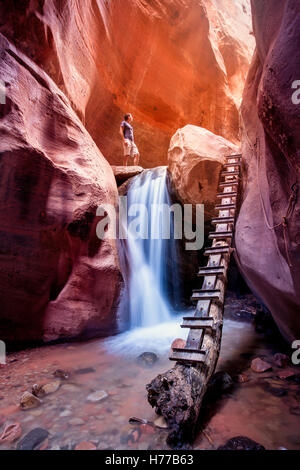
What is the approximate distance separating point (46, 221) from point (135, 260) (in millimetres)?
2668

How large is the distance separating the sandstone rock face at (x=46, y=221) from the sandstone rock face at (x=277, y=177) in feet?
8.67

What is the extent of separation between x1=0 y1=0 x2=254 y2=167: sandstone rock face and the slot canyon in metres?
0.08

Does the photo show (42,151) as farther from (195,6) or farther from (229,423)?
(195,6)

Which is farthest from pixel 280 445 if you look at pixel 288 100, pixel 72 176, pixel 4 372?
pixel 72 176

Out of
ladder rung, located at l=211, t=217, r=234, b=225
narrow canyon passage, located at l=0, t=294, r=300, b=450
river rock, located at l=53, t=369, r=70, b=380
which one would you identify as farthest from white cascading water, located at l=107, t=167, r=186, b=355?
ladder rung, located at l=211, t=217, r=234, b=225

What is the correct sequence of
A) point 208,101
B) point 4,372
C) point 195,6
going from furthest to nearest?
point 208,101, point 195,6, point 4,372

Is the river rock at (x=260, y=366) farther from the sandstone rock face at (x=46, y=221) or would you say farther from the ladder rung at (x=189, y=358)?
the sandstone rock face at (x=46, y=221)

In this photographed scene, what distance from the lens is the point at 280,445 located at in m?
1.90

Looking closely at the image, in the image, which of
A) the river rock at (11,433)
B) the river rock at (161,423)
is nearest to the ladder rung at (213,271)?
the river rock at (161,423)

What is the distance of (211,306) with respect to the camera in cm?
314

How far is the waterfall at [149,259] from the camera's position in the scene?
5.88 meters

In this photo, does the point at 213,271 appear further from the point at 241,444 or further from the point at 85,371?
the point at 85,371

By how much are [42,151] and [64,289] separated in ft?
7.80

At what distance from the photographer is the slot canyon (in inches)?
85.7
